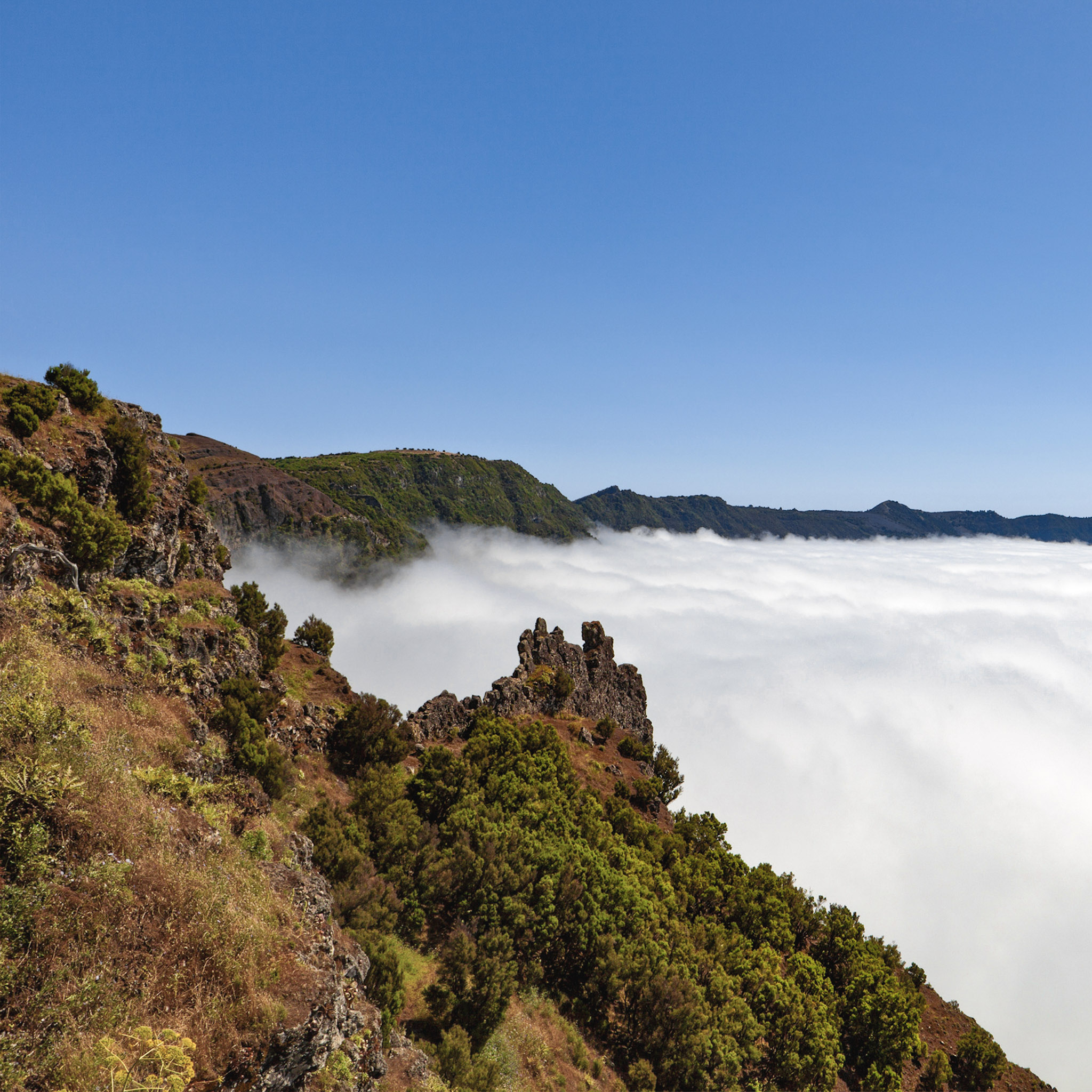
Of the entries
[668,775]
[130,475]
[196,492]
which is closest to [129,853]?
[130,475]

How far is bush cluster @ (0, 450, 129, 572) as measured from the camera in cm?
2153

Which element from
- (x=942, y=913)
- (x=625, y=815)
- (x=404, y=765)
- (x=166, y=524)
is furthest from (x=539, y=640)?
(x=942, y=913)

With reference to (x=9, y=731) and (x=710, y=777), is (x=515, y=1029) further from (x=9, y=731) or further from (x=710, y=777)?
(x=710, y=777)

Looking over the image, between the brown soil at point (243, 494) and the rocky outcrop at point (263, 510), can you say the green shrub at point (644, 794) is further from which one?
the rocky outcrop at point (263, 510)

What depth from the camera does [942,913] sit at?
142625 millimetres

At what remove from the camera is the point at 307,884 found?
1481cm

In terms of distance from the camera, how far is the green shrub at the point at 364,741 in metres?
30.5

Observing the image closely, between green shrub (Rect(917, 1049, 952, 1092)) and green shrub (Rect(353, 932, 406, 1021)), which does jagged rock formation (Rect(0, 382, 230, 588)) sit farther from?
green shrub (Rect(917, 1049, 952, 1092))

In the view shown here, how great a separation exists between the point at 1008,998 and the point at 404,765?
510 ft

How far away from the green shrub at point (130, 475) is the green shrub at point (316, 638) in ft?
49.3

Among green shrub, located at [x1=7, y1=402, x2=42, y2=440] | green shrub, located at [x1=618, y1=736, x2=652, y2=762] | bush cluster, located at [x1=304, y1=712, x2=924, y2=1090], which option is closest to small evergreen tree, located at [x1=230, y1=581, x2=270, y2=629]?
bush cluster, located at [x1=304, y1=712, x2=924, y2=1090]

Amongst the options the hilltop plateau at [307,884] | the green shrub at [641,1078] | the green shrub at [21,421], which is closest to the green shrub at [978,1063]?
the hilltop plateau at [307,884]

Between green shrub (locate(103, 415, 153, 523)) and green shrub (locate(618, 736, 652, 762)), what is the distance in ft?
154

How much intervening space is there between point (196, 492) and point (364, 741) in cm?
1826
